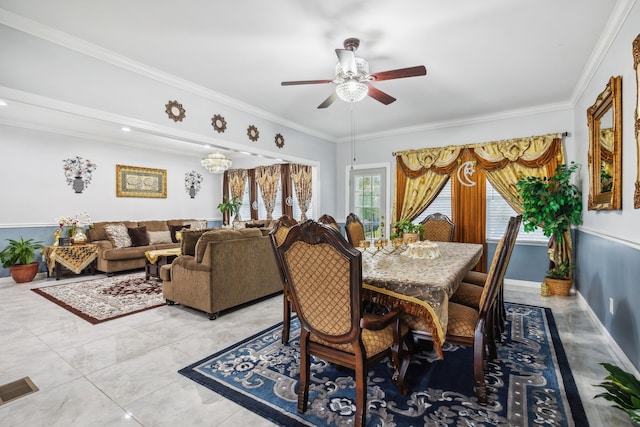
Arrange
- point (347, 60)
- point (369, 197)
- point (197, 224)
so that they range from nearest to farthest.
A: point (347, 60) < point (369, 197) < point (197, 224)

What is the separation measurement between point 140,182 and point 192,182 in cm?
135

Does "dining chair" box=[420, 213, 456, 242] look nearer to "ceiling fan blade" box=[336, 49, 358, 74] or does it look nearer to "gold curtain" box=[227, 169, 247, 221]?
"ceiling fan blade" box=[336, 49, 358, 74]

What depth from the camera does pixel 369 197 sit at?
Result: 610cm

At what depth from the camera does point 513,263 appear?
4734 mm

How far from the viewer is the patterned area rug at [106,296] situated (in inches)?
144

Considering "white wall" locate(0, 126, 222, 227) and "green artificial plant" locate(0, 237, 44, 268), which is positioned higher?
"white wall" locate(0, 126, 222, 227)

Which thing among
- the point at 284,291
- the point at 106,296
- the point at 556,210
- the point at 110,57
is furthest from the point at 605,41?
the point at 106,296

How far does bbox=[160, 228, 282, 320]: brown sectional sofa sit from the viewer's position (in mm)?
3387

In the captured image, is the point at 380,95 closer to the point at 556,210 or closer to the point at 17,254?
the point at 556,210

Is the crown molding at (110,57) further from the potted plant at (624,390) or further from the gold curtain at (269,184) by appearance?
the potted plant at (624,390)

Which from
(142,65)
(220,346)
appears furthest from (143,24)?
(220,346)

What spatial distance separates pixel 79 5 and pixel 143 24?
1.36ft

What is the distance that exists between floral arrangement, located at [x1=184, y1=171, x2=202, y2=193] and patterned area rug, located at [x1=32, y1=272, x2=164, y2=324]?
10.7 feet

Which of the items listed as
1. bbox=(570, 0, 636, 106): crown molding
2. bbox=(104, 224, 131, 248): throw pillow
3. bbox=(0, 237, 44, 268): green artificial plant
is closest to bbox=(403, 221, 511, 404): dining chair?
bbox=(570, 0, 636, 106): crown molding
